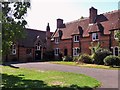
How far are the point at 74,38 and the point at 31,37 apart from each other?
39.1 ft

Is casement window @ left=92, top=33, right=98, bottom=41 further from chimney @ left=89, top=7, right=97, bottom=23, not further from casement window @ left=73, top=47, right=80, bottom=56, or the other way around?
casement window @ left=73, top=47, right=80, bottom=56

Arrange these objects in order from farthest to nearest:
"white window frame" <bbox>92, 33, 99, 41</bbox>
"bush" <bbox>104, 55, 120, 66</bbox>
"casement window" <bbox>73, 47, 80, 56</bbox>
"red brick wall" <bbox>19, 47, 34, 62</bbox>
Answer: "red brick wall" <bbox>19, 47, 34, 62</bbox>
"casement window" <bbox>73, 47, 80, 56</bbox>
"white window frame" <bbox>92, 33, 99, 41</bbox>
"bush" <bbox>104, 55, 120, 66</bbox>

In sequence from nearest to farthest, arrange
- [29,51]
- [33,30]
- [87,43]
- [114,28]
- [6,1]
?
[6,1], [114,28], [87,43], [29,51], [33,30]

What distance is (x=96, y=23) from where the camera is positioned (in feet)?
154

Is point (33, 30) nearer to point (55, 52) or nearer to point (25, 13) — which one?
point (55, 52)

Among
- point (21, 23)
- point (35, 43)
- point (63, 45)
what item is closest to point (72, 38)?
point (63, 45)

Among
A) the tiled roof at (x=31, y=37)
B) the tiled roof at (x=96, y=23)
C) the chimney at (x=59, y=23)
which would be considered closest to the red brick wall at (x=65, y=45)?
the tiled roof at (x=96, y=23)

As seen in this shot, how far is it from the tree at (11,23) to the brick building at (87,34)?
2622 centimetres

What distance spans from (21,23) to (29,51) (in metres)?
38.7

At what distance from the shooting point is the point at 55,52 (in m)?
56.7

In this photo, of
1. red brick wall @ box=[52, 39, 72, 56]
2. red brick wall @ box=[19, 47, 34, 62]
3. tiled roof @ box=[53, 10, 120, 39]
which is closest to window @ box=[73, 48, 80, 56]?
red brick wall @ box=[52, 39, 72, 56]

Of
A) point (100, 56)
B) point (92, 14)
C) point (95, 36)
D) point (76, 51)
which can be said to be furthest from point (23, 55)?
point (100, 56)

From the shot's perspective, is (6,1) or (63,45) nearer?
(6,1)

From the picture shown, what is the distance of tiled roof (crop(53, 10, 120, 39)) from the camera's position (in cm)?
4448
